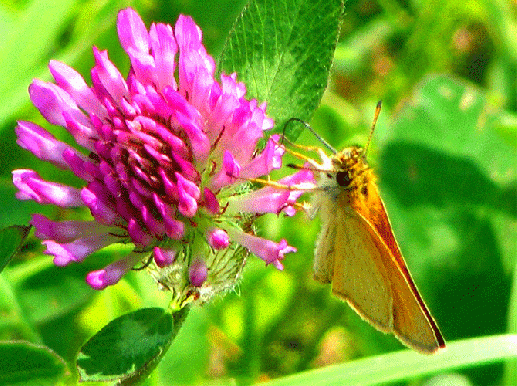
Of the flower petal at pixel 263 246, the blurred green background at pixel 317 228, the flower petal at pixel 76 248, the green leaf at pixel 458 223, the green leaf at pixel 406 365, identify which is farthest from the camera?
the green leaf at pixel 458 223

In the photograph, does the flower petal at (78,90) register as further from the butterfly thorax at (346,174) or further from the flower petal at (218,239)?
the butterfly thorax at (346,174)

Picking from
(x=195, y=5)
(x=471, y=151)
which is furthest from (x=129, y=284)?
(x=471, y=151)

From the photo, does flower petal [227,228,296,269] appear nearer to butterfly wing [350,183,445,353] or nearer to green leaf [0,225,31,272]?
butterfly wing [350,183,445,353]

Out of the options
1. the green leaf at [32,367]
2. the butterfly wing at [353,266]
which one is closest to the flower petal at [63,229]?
the green leaf at [32,367]

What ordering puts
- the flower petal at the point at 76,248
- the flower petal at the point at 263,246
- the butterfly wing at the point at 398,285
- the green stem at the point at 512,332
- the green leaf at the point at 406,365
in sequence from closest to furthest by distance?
the flower petal at the point at 76,248 → the flower petal at the point at 263,246 → the butterfly wing at the point at 398,285 → the green leaf at the point at 406,365 → the green stem at the point at 512,332

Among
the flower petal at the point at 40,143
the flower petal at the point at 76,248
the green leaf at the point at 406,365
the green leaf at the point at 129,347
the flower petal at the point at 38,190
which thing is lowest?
the green leaf at the point at 406,365

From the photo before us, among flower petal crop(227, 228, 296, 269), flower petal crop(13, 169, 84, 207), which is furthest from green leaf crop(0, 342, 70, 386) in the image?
flower petal crop(227, 228, 296, 269)
